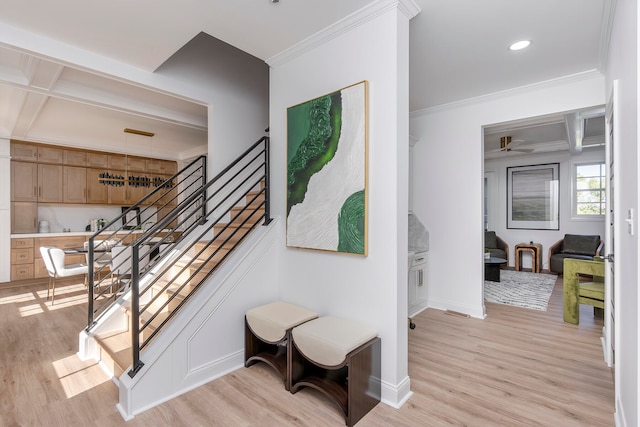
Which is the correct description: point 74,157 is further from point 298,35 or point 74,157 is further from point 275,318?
point 275,318

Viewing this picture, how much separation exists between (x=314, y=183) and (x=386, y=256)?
0.84 m

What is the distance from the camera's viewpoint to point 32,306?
4320 mm

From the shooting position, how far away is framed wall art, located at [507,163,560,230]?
6789 millimetres

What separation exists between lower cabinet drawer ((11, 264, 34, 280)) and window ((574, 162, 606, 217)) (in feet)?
34.3

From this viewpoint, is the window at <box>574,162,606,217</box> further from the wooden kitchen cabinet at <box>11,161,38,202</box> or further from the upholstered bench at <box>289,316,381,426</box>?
the wooden kitchen cabinet at <box>11,161,38,202</box>

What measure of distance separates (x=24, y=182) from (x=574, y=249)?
10.4m

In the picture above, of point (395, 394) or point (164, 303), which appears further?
point (164, 303)

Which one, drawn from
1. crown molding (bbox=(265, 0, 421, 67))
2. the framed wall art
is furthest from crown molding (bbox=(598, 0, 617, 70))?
the framed wall art

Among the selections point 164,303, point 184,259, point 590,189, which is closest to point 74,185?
point 184,259

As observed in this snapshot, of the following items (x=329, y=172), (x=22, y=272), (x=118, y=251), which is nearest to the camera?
(x=329, y=172)

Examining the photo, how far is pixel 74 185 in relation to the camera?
6.30 m

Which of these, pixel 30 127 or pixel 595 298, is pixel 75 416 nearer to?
pixel 595 298

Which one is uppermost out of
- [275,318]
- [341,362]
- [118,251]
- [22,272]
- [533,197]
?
[533,197]

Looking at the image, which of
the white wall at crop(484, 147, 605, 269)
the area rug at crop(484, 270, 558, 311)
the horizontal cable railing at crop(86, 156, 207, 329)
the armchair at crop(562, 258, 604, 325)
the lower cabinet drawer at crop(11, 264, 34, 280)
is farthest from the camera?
the white wall at crop(484, 147, 605, 269)
